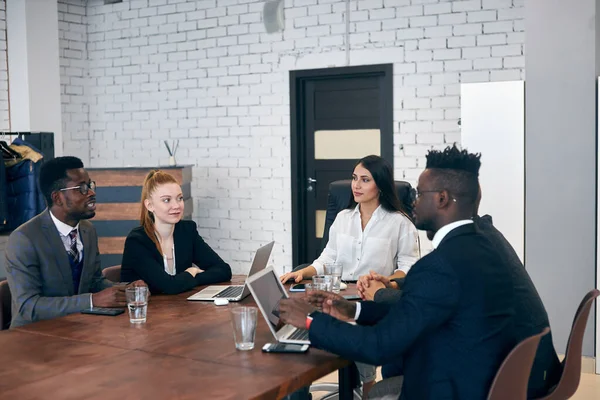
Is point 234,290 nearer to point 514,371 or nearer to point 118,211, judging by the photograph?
point 514,371

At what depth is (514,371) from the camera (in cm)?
189

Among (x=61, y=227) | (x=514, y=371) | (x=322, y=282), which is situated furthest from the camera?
(x=61, y=227)

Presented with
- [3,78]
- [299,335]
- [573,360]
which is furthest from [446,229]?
[3,78]

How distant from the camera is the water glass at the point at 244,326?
2.09 m

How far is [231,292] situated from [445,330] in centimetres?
125

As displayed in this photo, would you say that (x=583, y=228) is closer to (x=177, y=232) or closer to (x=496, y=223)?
(x=496, y=223)

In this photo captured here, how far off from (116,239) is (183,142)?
1.31 m

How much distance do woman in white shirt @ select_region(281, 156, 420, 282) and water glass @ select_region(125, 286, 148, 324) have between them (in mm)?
1312

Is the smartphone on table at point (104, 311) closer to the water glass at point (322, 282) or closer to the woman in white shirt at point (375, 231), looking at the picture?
the water glass at point (322, 282)

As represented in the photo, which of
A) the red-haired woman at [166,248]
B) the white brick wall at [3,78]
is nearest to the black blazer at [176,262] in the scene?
the red-haired woman at [166,248]

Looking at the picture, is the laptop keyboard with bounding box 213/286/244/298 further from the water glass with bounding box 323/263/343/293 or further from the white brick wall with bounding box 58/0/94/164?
the white brick wall with bounding box 58/0/94/164

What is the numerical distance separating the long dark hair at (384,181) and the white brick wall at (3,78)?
4168 mm

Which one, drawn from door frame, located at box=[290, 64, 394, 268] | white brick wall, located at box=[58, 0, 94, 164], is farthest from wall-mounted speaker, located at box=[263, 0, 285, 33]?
white brick wall, located at box=[58, 0, 94, 164]

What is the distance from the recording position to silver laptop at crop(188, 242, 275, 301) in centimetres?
286
